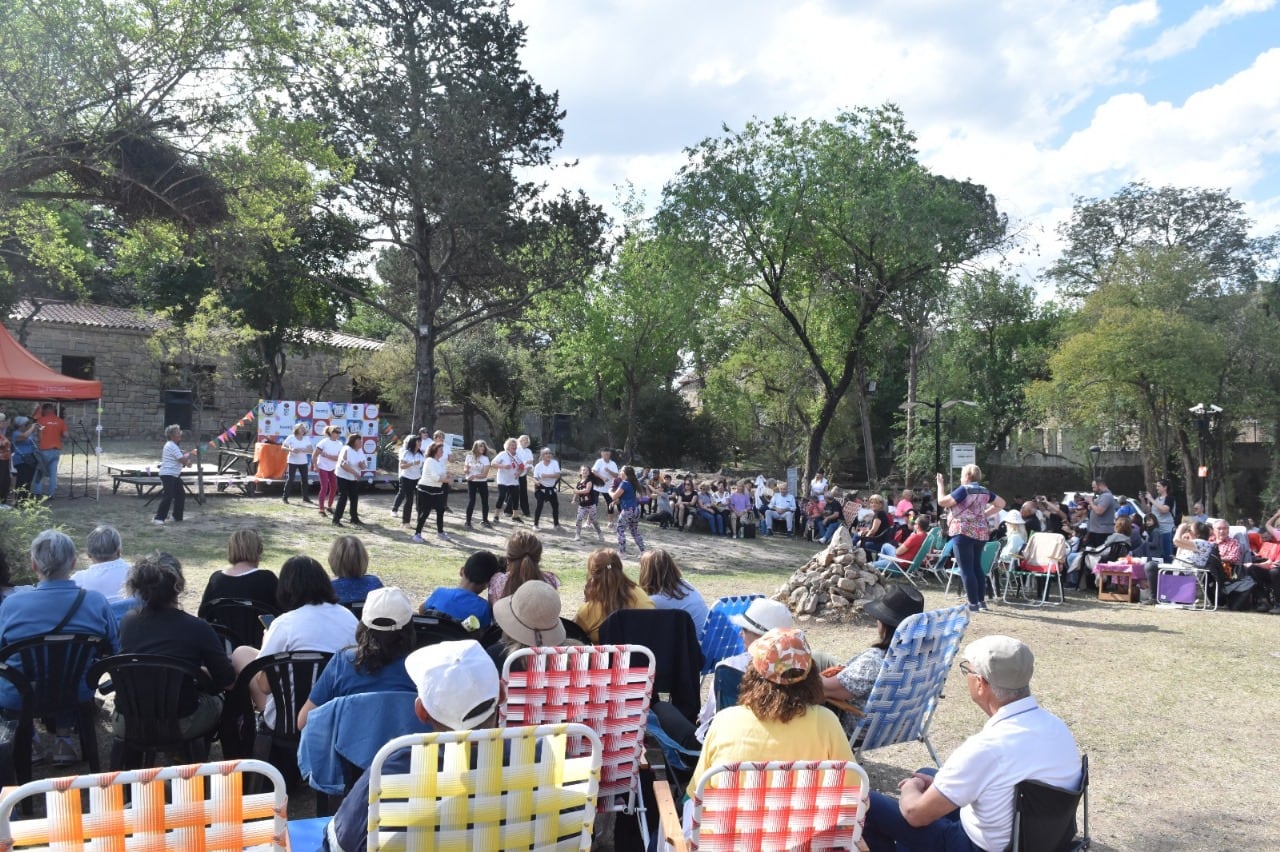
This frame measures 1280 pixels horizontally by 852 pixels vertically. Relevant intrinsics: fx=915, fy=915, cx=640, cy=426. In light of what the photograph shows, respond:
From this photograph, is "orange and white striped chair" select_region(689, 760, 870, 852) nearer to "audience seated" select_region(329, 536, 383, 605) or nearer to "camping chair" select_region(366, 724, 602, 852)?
"camping chair" select_region(366, 724, 602, 852)

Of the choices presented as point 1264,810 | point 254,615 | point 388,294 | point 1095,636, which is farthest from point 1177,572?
point 388,294

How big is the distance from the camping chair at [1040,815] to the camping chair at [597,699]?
135 cm

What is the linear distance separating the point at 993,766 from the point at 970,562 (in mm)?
7334

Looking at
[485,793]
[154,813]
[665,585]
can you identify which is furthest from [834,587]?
[154,813]

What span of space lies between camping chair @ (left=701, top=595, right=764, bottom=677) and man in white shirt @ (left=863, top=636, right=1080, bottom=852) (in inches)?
80.1

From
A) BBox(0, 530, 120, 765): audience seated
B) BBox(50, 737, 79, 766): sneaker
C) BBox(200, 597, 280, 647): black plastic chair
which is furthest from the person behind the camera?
BBox(200, 597, 280, 647): black plastic chair

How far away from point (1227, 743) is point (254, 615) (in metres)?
6.04

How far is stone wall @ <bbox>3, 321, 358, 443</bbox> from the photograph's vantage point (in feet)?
95.9

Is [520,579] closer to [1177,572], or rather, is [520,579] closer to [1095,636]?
[1095,636]

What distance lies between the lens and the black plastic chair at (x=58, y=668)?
394 centimetres

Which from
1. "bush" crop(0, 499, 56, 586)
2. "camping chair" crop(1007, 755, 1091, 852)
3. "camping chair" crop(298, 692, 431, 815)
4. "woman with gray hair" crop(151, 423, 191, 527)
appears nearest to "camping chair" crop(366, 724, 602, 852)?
"camping chair" crop(298, 692, 431, 815)

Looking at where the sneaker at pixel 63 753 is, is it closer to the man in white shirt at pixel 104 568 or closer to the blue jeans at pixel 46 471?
the man in white shirt at pixel 104 568

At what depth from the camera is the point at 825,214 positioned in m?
21.5

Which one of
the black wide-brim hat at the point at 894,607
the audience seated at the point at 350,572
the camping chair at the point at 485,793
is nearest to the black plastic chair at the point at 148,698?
the audience seated at the point at 350,572
